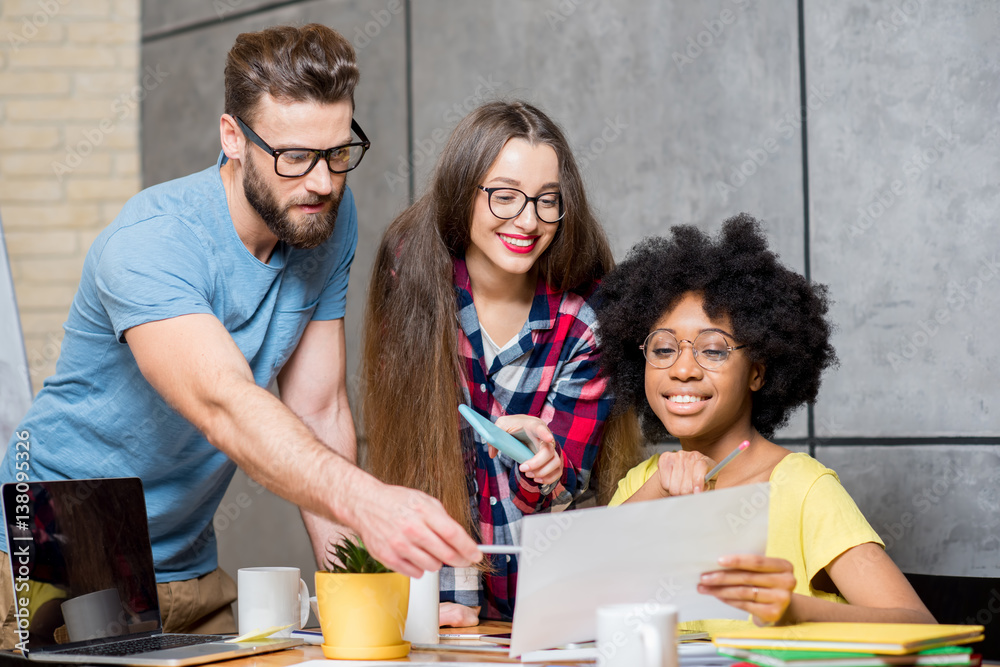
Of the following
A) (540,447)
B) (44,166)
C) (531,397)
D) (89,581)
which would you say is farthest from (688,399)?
(44,166)

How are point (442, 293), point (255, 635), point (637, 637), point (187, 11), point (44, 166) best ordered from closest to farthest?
point (637, 637) → point (255, 635) → point (442, 293) → point (44, 166) → point (187, 11)

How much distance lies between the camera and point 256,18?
376 centimetres

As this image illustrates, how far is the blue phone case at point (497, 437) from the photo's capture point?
1568 millimetres

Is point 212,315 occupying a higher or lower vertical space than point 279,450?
higher

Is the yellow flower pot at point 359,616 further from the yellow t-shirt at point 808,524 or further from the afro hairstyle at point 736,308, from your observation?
the afro hairstyle at point 736,308

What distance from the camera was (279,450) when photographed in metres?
1.34

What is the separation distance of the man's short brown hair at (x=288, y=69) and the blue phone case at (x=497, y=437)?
→ 0.68m

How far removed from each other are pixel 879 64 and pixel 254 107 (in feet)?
4.99

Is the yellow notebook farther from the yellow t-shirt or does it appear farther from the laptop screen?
the laptop screen

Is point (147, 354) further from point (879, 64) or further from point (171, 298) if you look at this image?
point (879, 64)

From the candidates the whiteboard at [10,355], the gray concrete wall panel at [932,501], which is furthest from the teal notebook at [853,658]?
the whiteboard at [10,355]

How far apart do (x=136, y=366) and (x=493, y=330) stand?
2.43ft

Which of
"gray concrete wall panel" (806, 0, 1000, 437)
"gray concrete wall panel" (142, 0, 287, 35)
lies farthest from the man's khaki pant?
"gray concrete wall panel" (142, 0, 287, 35)

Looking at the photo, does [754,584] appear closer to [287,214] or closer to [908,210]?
[287,214]
